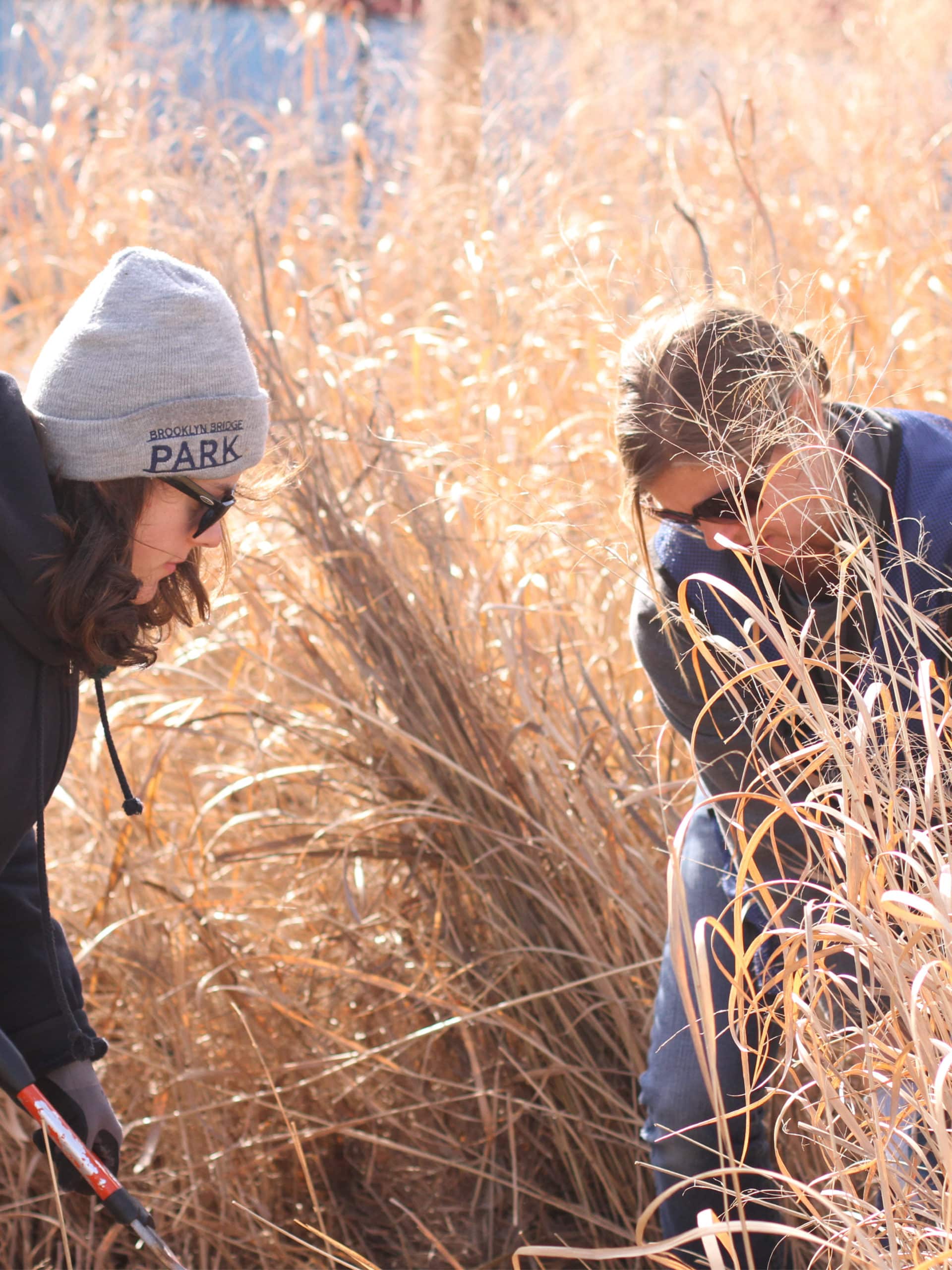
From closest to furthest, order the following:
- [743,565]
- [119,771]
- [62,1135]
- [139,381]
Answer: [743,565] → [139,381] → [62,1135] → [119,771]

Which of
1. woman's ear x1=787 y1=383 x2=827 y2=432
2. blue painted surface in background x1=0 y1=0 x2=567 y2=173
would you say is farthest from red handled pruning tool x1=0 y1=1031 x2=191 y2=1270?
blue painted surface in background x1=0 y1=0 x2=567 y2=173

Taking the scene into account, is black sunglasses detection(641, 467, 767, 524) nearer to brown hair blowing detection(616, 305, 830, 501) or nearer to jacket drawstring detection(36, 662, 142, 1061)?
brown hair blowing detection(616, 305, 830, 501)

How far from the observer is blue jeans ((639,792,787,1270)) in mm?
1631

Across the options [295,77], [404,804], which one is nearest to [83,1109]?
[404,804]

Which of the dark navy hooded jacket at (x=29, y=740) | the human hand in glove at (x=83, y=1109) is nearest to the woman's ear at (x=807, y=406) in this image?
the dark navy hooded jacket at (x=29, y=740)

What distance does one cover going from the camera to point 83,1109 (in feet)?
5.44

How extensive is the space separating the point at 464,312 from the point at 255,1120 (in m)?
2.02

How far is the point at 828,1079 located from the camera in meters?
1.01

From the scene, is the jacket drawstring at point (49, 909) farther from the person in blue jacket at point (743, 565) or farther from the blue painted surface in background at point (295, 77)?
the blue painted surface in background at point (295, 77)

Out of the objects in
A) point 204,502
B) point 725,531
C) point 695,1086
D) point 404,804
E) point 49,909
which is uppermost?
point 204,502

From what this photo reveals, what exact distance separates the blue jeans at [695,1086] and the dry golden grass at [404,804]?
0.15 m

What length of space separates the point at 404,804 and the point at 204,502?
2.62 ft

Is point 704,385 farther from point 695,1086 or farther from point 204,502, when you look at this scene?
point 695,1086

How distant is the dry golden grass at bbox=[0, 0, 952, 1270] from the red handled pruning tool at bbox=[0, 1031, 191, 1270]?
1.26 ft
